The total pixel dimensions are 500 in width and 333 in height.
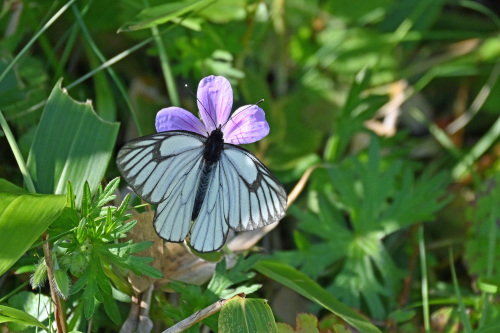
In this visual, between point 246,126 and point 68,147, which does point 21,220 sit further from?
point 246,126

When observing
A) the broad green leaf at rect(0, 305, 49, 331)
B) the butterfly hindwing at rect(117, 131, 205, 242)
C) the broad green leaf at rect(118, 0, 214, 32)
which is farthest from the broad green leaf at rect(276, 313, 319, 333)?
the broad green leaf at rect(118, 0, 214, 32)

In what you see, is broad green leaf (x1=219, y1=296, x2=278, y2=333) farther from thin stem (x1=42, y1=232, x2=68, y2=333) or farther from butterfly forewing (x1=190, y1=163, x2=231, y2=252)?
thin stem (x1=42, y1=232, x2=68, y2=333)

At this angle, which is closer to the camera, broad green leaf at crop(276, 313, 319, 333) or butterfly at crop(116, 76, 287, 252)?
butterfly at crop(116, 76, 287, 252)

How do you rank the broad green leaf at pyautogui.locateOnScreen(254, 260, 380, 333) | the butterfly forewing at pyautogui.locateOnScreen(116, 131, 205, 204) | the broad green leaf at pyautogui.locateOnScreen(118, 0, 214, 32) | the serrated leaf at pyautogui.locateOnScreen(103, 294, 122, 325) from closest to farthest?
the butterfly forewing at pyautogui.locateOnScreen(116, 131, 205, 204)
the serrated leaf at pyautogui.locateOnScreen(103, 294, 122, 325)
the broad green leaf at pyautogui.locateOnScreen(254, 260, 380, 333)
the broad green leaf at pyautogui.locateOnScreen(118, 0, 214, 32)

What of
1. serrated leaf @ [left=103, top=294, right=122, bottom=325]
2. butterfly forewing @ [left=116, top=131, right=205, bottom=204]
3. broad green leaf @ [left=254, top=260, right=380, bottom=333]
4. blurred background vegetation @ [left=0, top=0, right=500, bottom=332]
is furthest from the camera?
blurred background vegetation @ [left=0, top=0, right=500, bottom=332]

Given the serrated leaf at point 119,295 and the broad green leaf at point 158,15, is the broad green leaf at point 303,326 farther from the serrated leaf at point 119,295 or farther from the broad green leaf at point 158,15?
the broad green leaf at point 158,15

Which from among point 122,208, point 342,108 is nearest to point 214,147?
point 122,208
